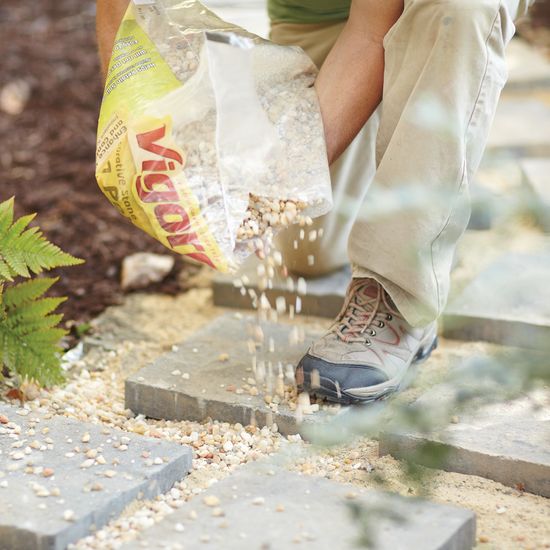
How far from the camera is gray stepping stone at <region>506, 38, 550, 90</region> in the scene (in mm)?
4316

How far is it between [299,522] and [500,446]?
19.7 inches

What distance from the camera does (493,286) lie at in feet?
2.57

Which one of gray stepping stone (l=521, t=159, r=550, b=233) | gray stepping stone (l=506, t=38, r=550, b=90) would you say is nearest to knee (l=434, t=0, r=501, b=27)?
gray stepping stone (l=521, t=159, r=550, b=233)

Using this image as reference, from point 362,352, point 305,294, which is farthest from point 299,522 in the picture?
point 305,294

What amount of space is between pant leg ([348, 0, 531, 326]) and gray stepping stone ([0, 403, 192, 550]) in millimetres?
618

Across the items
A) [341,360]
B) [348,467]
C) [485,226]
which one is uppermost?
[485,226]

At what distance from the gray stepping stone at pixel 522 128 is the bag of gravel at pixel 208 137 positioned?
5.15ft

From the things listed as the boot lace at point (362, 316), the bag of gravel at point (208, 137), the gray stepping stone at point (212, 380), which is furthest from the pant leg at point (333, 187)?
the bag of gravel at point (208, 137)

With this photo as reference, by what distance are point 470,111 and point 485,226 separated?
1.06 metres

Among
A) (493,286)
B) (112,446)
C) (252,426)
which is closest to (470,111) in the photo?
(252,426)

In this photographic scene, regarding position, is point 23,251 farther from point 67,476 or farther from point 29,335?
point 67,476

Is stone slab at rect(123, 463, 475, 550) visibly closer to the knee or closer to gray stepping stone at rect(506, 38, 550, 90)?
the knee

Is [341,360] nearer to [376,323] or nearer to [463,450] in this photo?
[376,323]

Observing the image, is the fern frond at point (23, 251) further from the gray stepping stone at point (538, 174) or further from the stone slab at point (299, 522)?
the gray stepping stone at point (538, 174)
